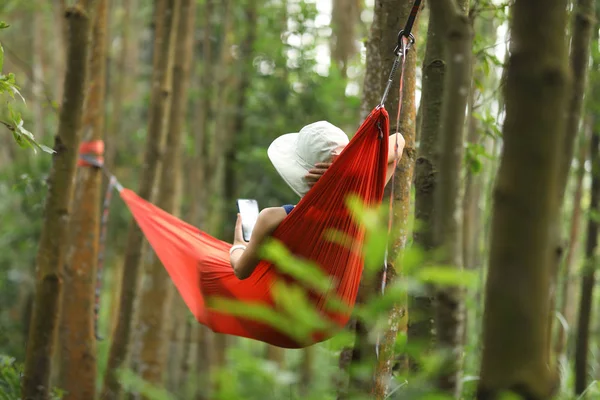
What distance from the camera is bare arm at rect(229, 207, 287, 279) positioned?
91.2 inches

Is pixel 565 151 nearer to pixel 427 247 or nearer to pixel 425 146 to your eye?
pixel 427 247

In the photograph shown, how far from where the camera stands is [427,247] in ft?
5.76

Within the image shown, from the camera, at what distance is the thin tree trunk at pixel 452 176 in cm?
129

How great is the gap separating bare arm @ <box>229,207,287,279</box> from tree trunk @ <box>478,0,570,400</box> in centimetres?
130

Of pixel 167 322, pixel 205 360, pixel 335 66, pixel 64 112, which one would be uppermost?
pixel 335 66

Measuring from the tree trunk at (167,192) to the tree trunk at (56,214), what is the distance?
236 centimetres

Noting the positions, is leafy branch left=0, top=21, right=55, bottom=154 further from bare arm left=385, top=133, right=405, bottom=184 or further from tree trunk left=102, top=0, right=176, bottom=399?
tree trunk left=102, top=0, right=176, bottom=399

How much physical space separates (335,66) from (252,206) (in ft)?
15.6

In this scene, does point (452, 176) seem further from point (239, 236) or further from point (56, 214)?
point (56, 214)

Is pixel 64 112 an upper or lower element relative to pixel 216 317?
upper

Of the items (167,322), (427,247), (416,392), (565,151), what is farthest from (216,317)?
(167,322)

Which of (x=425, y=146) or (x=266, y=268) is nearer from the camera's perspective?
(x=425, y=146)

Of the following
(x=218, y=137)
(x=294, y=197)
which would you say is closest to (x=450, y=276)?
(x=218, y=137)

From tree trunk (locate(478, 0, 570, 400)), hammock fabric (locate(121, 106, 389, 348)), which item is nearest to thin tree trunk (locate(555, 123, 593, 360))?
hammock fabric (locate(121, 106, 389, 348))
